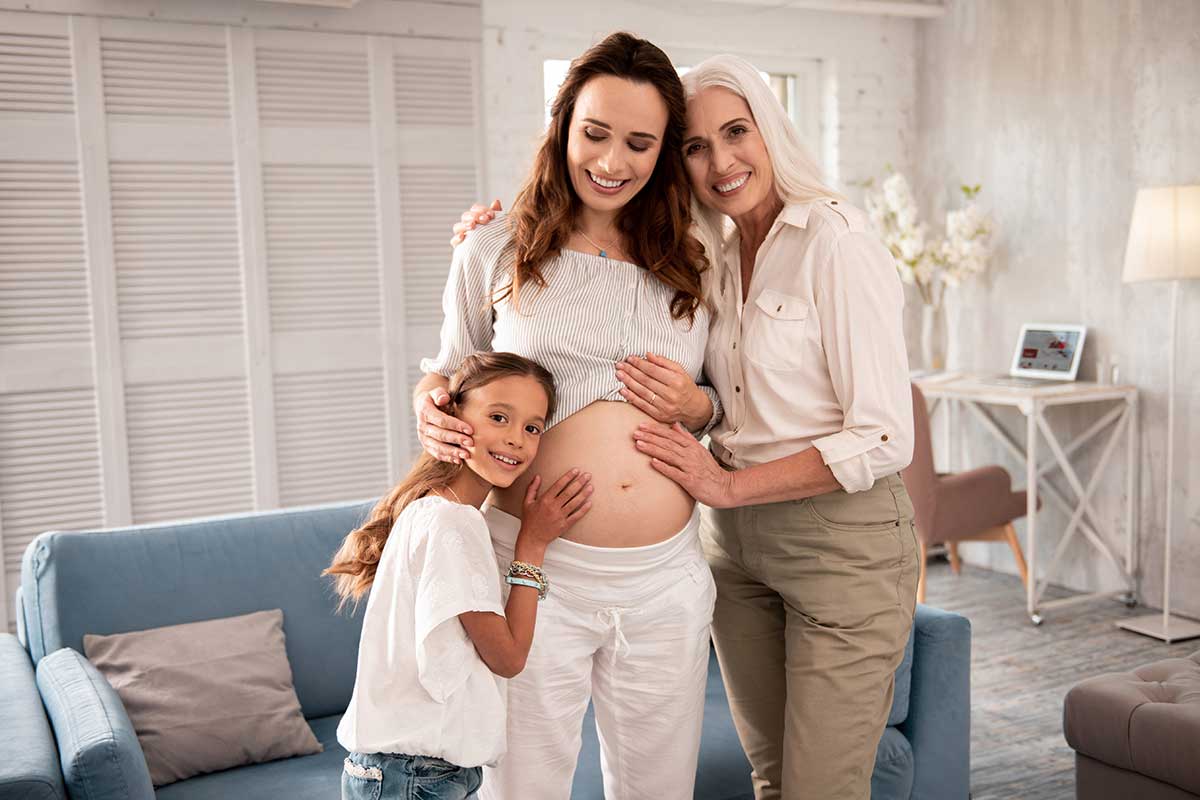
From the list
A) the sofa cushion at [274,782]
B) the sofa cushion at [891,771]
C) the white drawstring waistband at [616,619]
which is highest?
the white drawstring waistband at [616,619]

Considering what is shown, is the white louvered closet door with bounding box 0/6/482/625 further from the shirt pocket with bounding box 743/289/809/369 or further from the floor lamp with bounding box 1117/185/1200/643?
the shirt pocket with bounding box 743/289/809/369

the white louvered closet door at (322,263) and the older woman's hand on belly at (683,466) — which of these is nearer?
the older woman's hand on belly at (683,466)

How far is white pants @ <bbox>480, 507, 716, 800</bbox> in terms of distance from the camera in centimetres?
160

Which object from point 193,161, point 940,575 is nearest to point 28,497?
point 193,161

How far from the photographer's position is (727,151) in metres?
1.71

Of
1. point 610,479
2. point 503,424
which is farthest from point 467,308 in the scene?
point 610,479

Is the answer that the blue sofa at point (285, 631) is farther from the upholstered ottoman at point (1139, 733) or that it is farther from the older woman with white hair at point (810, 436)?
the older woman with white hair at point (810, 436)

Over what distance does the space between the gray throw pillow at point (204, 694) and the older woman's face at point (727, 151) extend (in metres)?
1.37

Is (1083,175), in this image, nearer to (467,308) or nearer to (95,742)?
(467,308)

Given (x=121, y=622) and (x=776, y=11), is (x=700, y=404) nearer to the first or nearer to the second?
(x=121, y=622)

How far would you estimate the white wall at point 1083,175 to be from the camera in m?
4.18

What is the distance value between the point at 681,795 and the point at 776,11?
440 cm

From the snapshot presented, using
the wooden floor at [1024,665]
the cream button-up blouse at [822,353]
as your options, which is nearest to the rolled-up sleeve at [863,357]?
the cream button-up blouse at [822,353]

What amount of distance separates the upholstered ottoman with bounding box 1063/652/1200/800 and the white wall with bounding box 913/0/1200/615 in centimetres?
194
